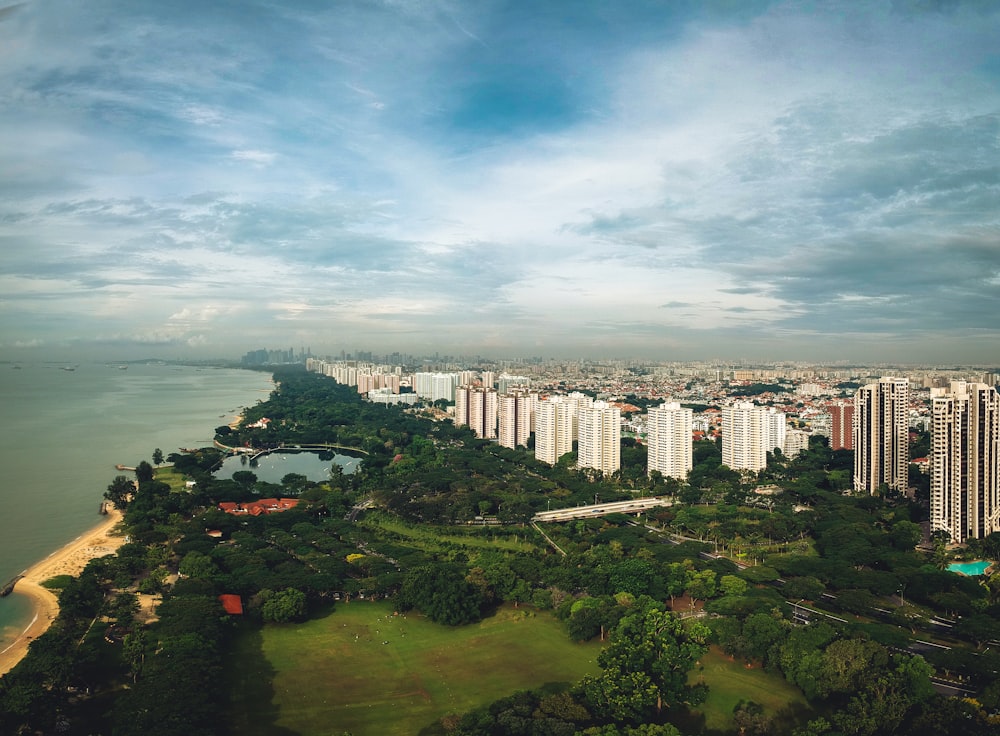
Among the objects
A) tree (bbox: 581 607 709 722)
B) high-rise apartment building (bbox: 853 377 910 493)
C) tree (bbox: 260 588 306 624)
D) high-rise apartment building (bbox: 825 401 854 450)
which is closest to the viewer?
tree (bbox: 581 607 709 722)

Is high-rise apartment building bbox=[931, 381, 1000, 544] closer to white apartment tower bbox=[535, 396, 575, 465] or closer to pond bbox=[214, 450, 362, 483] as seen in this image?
white apartment tower bbox=[535, 396, 575, 465]

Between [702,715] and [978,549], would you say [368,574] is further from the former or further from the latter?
[978,549]

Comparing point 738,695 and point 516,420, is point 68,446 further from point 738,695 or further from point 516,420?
point 738,695

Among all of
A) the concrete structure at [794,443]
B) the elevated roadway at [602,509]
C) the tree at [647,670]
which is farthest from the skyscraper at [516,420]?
the tree at [647,670]

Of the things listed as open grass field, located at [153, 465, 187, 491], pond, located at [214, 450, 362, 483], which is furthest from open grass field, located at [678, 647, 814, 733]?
pond, located at [214, 450, 362, 483]

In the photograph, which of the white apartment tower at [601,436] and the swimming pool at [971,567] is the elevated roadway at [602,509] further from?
the swimming pool at [971,567]

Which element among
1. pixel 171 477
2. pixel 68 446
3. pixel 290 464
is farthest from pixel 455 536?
pixel 68 446
